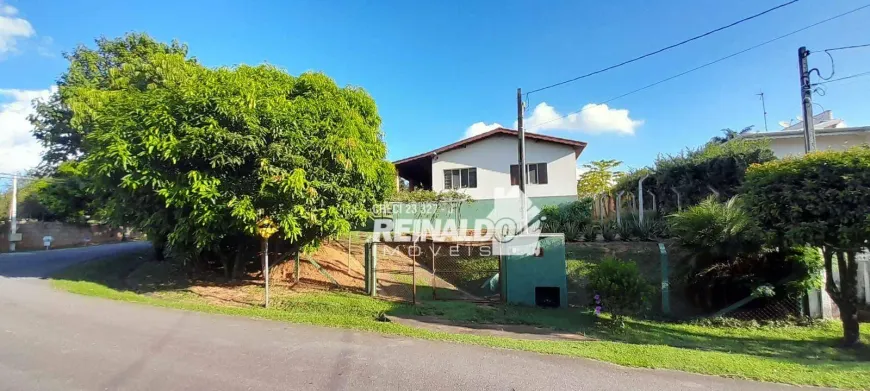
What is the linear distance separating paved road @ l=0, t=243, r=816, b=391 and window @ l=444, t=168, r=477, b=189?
1527 centimetres

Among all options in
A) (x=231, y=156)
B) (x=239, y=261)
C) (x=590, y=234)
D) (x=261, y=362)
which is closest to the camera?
(x=261, y=362)

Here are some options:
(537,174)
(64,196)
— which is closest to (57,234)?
(64,196)

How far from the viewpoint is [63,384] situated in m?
4.14

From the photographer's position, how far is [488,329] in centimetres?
743

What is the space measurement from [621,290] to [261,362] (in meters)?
6.34

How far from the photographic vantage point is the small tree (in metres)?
5.84

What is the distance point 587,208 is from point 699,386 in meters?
13.9

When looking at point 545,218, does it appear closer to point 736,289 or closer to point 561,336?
point 736,289

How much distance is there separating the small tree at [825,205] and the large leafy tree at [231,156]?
7.73 m

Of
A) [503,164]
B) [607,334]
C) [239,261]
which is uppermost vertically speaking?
[503,164]

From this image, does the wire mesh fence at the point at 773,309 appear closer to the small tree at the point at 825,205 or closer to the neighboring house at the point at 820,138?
the small tree at the point at 825,205

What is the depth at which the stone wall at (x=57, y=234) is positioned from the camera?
2527cm

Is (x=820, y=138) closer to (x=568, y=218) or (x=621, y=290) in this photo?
(x=568, y=218)

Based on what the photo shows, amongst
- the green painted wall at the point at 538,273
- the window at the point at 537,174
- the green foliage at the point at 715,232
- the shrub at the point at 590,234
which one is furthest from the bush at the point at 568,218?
the green foliage at the point at 715,232
